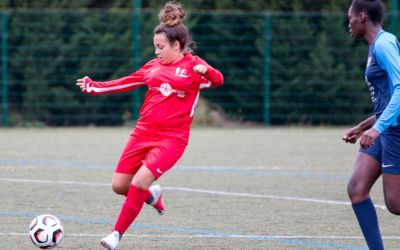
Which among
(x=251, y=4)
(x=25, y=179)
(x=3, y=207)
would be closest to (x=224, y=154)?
(x=25, y=179)

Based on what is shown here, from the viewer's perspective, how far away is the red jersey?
7570 mm

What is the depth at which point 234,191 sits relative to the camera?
11336 mm

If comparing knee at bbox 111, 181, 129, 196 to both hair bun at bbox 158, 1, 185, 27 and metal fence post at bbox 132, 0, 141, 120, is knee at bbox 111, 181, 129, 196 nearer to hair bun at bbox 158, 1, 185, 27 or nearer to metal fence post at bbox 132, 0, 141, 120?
hair bun at bbox 158, 1, 185, 27

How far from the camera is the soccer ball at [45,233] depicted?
7074 millimetres

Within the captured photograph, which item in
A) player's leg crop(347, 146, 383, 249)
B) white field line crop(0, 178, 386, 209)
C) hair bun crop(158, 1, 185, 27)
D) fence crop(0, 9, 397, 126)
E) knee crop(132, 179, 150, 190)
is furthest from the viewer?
fence crop(0, 9, 397, 126)

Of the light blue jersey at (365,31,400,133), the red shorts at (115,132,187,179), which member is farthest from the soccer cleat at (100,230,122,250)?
the light blue jersey at (365,31,400,133)

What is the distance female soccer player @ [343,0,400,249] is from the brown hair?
1555mm

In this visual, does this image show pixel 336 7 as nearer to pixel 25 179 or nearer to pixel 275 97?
pixel 275 97

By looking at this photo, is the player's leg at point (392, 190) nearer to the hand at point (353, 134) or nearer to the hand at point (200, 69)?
the hand at point (353, 134)

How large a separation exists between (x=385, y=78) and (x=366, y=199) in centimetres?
88

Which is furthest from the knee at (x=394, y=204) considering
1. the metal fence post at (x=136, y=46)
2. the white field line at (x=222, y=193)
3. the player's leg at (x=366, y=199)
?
the metal fence post at (x=136, y=46)

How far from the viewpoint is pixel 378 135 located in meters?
6.46

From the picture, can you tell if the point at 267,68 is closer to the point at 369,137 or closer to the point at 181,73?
the point at 181,73

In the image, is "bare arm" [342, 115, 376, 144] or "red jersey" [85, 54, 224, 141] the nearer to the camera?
"bare arm" [342, 115, 376, 144]
